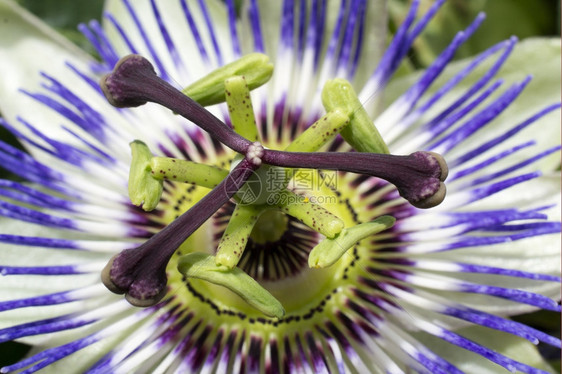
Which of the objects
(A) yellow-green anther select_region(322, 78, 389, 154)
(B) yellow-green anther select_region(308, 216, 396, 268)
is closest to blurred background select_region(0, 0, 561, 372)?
(A) yellow-green anther select_region(322, 78, 389, 154)

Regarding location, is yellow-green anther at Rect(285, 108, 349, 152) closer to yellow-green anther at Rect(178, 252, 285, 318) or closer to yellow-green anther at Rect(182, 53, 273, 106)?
yellow-green anther at Rect(182, 53, 273, 106)

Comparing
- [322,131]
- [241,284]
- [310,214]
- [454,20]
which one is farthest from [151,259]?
[454,20]

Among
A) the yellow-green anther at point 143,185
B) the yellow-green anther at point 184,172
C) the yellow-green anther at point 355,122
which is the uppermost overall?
the yellow-green anther at point 355,122

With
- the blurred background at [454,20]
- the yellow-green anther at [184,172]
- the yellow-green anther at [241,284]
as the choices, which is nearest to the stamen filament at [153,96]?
the yellow-green anther at [184,172]

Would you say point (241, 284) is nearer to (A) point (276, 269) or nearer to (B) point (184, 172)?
(B) point (184, 172)

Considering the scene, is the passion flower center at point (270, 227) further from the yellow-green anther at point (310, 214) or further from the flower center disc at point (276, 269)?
the yellow-green anther at point (310, 214)
